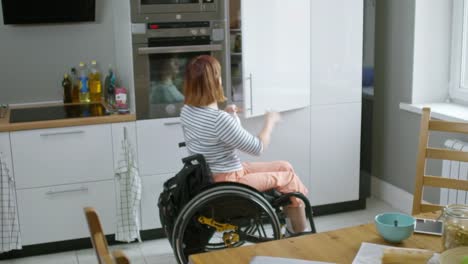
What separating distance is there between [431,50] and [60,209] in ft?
7.88

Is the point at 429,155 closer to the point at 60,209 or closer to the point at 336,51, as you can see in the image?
the point at 336,51

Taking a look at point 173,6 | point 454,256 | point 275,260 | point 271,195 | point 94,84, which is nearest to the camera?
point 454,256

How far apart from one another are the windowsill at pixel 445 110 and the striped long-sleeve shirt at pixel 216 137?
1.29m

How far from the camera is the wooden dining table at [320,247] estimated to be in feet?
5.64

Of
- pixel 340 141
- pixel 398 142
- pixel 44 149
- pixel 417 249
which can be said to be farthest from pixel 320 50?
pixel 417 249

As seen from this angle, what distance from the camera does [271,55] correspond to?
3.51 m

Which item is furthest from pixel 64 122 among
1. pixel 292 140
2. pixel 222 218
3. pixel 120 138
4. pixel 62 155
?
pixel 292 140

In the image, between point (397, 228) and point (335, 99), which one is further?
point (335, 99)

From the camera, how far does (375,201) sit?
4301 millimetres

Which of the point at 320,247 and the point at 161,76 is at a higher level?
the point at 161,76

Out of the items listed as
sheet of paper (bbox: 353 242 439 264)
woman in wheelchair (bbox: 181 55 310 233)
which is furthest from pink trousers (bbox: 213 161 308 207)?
sheet of paper (bbox: 353 242 439 264)

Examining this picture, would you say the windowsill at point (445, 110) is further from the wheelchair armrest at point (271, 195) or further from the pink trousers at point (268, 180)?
the wheelchair armrest at point (271, 195)

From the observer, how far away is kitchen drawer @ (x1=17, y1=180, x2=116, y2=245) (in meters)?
3.39

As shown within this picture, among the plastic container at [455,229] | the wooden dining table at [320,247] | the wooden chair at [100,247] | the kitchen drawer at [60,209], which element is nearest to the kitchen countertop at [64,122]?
the kitchen drawer at [60,209]
